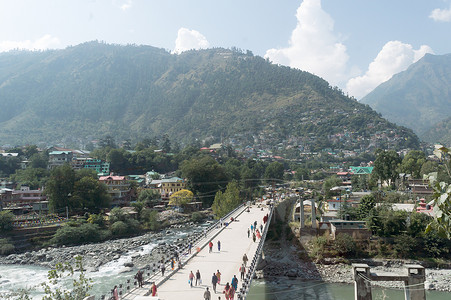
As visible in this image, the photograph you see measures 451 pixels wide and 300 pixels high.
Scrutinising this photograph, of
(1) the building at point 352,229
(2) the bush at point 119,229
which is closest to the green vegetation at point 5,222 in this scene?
(2) the bush at point 119,229

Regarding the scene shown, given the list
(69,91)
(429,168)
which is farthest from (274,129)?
(69,91)

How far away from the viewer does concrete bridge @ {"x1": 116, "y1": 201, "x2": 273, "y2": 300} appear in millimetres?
12037

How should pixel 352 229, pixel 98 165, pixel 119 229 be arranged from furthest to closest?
pixel 98 165 < pixel 119 229 < pixel 352 229

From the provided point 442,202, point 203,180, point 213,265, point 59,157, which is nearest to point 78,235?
point 203,180

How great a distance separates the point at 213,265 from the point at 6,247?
25.3 meters

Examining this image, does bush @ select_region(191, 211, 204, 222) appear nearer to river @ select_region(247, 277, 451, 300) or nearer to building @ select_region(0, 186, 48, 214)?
building @ select_region(0, 186, 48, 214)

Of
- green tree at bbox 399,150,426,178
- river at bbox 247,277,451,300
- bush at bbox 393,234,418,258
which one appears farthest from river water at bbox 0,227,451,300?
green tree at bbox 399,150,426,178

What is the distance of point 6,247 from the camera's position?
31.2 metres

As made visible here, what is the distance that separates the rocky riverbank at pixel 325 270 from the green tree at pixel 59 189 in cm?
2495

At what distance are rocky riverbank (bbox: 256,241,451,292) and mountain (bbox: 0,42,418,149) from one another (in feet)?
289

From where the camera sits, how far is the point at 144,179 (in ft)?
210

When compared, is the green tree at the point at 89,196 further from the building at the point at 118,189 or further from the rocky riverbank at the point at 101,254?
the rocky riverbank at the point at 101,254

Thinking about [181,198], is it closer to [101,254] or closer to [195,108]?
[101,254]

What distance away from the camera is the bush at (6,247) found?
3098cm
